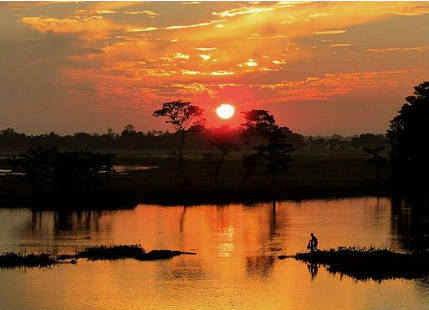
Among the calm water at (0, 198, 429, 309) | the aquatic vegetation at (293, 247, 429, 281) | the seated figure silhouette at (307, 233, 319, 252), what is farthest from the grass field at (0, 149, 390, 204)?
the aquatic vegetation at (293, 247, 429, 281)

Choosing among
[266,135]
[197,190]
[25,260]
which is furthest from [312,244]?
[266,135]

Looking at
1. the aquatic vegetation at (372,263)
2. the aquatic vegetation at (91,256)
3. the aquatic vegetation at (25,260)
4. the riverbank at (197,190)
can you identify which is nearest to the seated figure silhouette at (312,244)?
the aquatic vegetation at (372,263)

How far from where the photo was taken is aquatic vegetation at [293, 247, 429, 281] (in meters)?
39.4

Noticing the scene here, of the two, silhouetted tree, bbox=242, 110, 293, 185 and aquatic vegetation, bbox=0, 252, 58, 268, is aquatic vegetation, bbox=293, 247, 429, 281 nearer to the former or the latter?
aquatic vegetation, bbox=0, 252, 58, 268

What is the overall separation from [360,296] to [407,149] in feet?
170

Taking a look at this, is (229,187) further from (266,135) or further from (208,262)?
(208,262)

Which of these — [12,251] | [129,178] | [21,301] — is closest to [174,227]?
[12,251]

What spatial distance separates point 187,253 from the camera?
46.2 m

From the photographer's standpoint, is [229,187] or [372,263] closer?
[372,263]

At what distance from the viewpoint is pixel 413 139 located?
82.2 m

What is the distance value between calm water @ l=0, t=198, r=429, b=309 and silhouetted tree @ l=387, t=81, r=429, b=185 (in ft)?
40.6

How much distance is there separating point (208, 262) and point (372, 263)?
9965mm

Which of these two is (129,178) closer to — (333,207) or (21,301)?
(333,207)

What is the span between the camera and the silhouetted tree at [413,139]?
81062 mm
